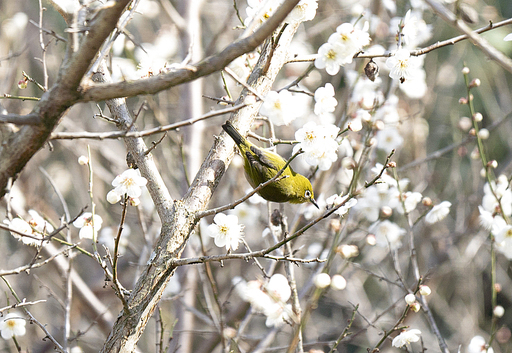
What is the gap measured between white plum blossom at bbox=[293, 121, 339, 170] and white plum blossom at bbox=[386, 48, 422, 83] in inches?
17.5

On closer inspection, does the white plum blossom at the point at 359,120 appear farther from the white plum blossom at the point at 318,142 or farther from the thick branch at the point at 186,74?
the thick branch at the point at 186,74

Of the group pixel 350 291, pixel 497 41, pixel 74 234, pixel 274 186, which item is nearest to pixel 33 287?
pixel 74 234

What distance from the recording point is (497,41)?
196 inches

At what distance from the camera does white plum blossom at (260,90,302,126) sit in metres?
2.35

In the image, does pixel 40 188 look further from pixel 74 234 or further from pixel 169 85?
pixel 169 85

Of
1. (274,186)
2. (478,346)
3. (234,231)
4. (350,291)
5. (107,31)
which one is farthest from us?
(350,291)

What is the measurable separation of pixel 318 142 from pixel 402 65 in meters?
0.62

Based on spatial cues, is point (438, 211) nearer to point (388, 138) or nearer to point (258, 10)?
point (388, 138)

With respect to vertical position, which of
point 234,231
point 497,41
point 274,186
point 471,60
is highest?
point 471,60

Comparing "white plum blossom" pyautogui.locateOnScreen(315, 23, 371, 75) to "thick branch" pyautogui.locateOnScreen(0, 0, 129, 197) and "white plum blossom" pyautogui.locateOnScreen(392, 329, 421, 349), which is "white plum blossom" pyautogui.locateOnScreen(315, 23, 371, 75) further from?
"white plum blossom" pyautogui.locateOnScreen(392, 329, 421, 349)

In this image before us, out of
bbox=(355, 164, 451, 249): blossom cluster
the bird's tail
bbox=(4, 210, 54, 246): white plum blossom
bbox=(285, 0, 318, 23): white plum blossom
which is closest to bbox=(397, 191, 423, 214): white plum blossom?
bbox=(355, 164, 451, 249): blossom cluster

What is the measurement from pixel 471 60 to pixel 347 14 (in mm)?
2042

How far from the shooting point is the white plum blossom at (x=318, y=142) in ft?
6.89

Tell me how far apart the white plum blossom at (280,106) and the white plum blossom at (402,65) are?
53 cm
